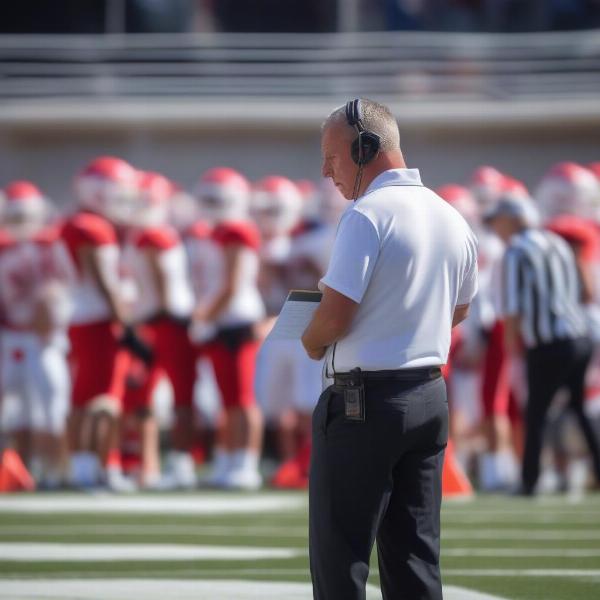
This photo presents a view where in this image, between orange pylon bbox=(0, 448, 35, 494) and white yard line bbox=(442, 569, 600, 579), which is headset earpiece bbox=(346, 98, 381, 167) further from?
orange pylon bbox=(0, 448, 35, 494)

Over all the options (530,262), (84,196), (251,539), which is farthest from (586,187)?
(251,539)

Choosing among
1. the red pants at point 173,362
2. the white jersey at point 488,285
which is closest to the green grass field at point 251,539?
the red pants at point 173,362

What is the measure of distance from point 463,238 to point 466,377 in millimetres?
7610

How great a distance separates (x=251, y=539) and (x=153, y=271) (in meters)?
3.59

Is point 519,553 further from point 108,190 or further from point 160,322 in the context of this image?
point 108,190

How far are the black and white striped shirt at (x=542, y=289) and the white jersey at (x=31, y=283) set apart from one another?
282 cm

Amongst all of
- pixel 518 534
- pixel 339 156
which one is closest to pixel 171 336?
pixel 518 534

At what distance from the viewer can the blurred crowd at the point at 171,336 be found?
9.71 meters

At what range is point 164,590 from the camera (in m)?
5.16

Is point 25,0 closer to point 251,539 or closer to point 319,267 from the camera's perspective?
point 319,267

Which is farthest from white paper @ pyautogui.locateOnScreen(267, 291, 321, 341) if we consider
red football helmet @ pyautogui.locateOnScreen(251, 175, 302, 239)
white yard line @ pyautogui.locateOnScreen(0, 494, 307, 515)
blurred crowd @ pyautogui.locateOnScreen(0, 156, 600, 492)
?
red football helmet @ pyautogui.locateOnScreen(251, 175, 302, 239)

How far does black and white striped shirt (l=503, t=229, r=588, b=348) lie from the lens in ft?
29.3

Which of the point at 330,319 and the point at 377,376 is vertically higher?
the point at 330,319

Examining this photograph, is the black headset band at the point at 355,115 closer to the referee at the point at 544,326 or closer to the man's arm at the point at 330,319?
the man's arm at the point at 330,319
